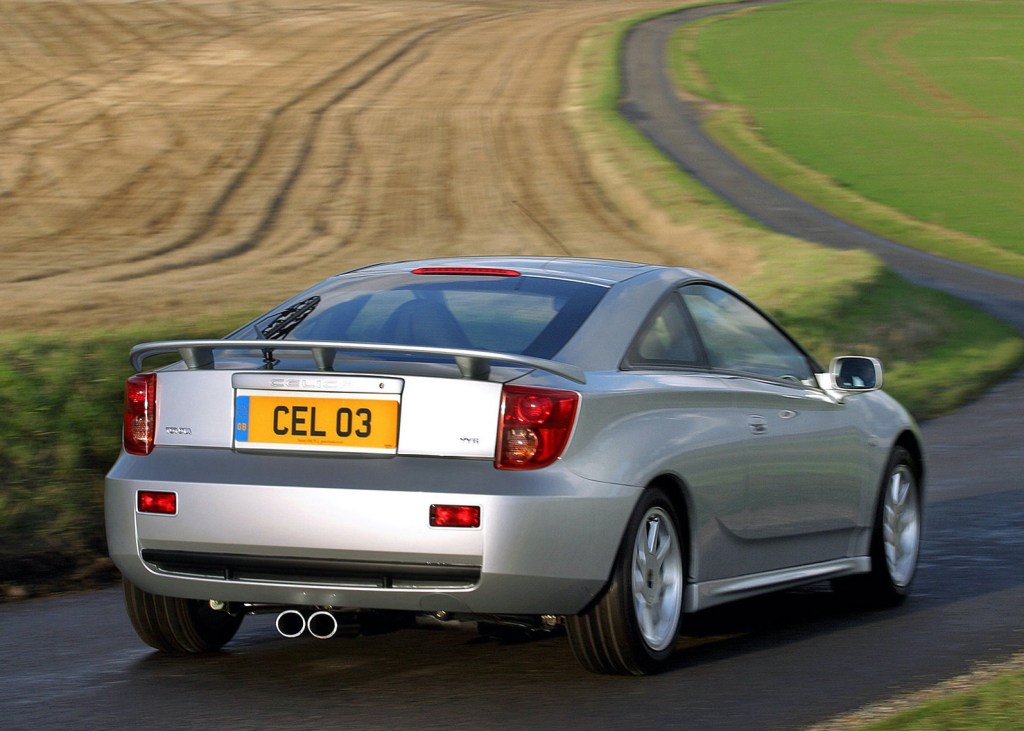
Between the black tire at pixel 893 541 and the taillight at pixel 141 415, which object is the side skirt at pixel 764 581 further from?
the taillight at pixel 141 415

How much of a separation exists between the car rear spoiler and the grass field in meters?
22.1

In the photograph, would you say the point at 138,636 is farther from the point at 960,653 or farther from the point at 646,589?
the point at 960,653

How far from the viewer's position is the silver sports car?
5582 millimetres

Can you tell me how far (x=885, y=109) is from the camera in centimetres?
4438

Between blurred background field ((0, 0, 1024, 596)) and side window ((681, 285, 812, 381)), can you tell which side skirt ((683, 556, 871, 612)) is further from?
blurred background field ((0, 0, 1024, 596))

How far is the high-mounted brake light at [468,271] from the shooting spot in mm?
6656

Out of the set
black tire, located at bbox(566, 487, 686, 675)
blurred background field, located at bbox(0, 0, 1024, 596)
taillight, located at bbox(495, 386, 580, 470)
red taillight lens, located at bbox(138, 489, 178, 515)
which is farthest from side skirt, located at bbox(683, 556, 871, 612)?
blurred background field, located at bbox(0, 0, 1024, 596)

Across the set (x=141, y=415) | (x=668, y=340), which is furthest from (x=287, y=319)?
(x=668, y=340)

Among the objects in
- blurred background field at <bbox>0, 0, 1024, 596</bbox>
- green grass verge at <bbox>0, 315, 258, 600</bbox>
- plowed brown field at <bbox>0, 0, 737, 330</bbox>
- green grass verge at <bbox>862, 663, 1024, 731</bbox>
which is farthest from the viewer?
plowed brown field at <bbox>0, 0, 737, 330</bbox>

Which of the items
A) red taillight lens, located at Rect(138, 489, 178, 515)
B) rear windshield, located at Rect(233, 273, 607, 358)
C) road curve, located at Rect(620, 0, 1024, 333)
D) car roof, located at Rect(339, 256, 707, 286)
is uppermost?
car roof, located at Rect(339, 256, 707, 286)

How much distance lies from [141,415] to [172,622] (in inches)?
32.4

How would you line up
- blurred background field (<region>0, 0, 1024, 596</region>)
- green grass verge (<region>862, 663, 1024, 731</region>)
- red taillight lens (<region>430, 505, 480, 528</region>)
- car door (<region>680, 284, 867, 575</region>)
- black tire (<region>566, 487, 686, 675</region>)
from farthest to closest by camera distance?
1. blurred background field (<region>0, 0, 1024, 596</region>)
2. car door (<region>680, 284, 867, 575</region>)
3. black tire (<region>566, 487, 686, 675</region>)
4. red taillight lens (<region>430, 505, 480, 528</region>)
5. green grass verge (<region>862, 663, 1024, 731</region>)

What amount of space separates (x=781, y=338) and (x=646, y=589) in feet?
5.81

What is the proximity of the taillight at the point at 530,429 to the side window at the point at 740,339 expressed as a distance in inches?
49.5
